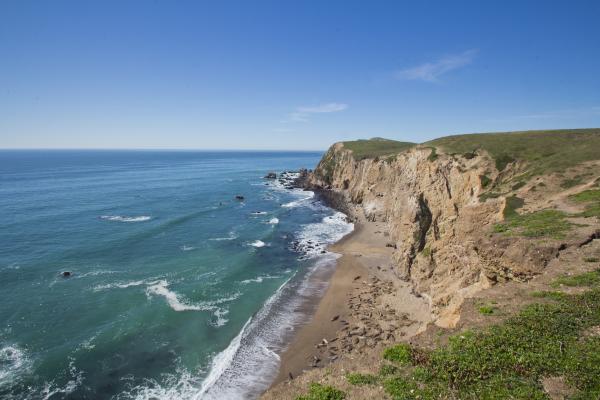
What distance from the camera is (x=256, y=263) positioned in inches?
1853

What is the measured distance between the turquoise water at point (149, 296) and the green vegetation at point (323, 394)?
1227cm

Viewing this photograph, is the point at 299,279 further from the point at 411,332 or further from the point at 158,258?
the point at 158,258

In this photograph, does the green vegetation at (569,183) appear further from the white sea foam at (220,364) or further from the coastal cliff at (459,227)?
the white sea foam at (220,364)

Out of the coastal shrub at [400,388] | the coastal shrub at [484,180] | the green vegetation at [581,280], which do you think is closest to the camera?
the coastal shrub at [400,388]

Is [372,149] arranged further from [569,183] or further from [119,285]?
[119,285]

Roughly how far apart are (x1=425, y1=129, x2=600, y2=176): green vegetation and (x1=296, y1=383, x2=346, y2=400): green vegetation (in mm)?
34149

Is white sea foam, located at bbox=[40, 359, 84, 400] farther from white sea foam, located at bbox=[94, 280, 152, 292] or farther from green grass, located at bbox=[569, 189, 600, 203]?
green grass, located at bbox=[569, 189, 600, 203]

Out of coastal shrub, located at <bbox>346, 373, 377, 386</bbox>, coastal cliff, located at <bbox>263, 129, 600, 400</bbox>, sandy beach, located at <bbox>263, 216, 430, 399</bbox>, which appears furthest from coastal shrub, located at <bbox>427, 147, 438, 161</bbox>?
coastal shrub, located at <bbox>346, 373, 377, 386</bbox>

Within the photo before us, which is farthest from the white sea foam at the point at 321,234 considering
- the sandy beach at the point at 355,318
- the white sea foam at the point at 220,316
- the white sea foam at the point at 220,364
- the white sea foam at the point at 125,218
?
the white sea foam at the point at 125,218

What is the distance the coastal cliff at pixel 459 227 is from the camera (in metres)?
20.1

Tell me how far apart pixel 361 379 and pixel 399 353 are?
86.9 inches

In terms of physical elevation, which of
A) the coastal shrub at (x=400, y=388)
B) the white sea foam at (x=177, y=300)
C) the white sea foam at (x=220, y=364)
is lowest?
the white sea foam at (x=220, y=364)

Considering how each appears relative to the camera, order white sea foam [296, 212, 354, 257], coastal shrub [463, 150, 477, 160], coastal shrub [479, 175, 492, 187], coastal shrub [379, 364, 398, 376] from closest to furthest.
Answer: coastal shrub [379, 364, 398, 376]
coastal shrub [479, 175, 492, 187]
coastal shrub [463, 150, 477, 160]
white sea foam [296, 212, 354, 257]

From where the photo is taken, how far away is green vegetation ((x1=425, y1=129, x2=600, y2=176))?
120ft
